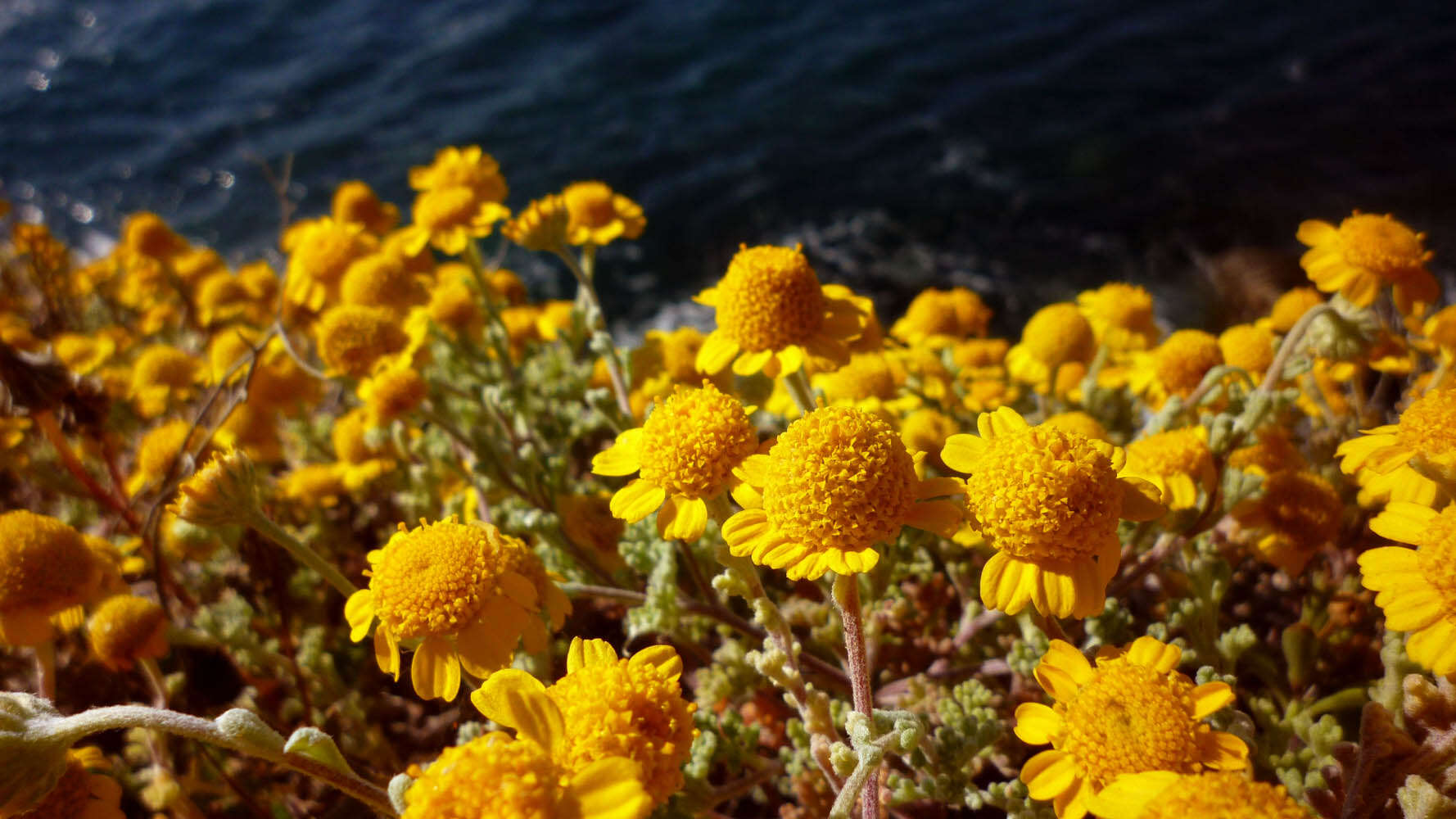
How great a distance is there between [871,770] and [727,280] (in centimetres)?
105

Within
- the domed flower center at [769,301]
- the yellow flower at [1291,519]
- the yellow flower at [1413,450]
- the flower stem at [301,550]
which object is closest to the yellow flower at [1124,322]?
the yellow flower at [1291,519]

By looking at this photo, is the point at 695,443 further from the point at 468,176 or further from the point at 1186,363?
the point at 468,176

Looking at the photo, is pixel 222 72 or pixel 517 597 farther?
pixel 222 72

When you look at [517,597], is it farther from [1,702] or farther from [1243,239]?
[1243,239]

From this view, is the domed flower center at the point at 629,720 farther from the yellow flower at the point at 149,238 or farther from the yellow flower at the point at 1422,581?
the yellow flower at the point at 149,238

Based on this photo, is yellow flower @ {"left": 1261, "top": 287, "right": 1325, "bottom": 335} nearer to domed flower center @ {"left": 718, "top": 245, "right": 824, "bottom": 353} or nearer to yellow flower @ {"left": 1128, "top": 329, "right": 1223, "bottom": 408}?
yellow flower @ {"left": 1128, "top": 329, "right": 1223, "bottom": 408}

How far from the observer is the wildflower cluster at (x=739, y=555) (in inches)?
47.9

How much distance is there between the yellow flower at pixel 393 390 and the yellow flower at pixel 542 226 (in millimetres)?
455

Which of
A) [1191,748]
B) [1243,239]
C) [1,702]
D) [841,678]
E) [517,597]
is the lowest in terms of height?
[1243,239]

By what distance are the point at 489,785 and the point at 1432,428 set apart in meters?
1.50

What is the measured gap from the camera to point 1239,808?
961mm

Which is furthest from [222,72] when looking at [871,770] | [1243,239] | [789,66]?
[871,770]

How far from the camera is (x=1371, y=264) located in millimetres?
2041

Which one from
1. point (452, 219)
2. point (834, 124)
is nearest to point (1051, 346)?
point (452, 219)
